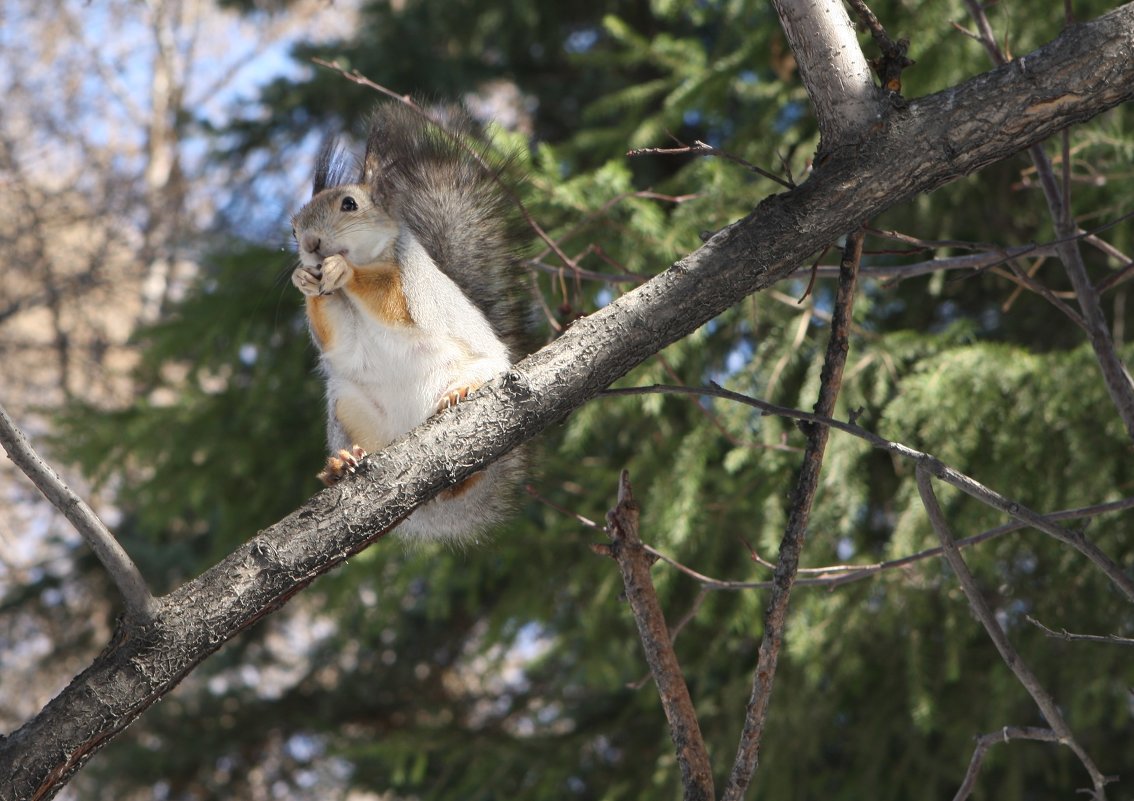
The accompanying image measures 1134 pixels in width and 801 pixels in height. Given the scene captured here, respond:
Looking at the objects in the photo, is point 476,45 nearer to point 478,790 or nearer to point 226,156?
point 226,156

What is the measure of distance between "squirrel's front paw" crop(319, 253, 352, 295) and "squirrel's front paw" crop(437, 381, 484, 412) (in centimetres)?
24

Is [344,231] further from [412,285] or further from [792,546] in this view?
[792,546]

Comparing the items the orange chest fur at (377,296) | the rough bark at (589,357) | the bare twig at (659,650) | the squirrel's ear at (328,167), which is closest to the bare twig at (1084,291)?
the rough bark at (589,357)

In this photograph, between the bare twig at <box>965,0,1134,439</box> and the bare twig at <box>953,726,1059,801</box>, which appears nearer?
the bare twig at <box>953,726,1059,801</box>

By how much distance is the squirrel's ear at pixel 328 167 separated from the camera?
205 centimetres

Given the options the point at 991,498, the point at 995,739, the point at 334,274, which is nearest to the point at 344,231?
the point at 334,274

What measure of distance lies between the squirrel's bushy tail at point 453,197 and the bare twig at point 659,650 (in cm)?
58

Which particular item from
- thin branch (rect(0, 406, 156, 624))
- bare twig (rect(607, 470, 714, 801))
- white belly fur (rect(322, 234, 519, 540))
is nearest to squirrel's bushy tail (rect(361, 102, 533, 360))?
white belly fur (rect(322, 234, 519, 540))

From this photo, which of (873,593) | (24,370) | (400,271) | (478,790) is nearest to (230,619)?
(400,271)

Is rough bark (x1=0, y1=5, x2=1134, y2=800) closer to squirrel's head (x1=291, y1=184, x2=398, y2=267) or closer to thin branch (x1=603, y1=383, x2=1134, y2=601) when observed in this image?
thin branch (x1=603, y1=383, x2=1134, y2=601)

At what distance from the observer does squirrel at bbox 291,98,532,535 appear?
5.84 ft

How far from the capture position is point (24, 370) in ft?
26.5

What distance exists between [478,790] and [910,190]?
10.6 feet

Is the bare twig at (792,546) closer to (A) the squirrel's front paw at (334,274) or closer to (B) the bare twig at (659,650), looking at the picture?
(B) the bare twig at (659,650)
